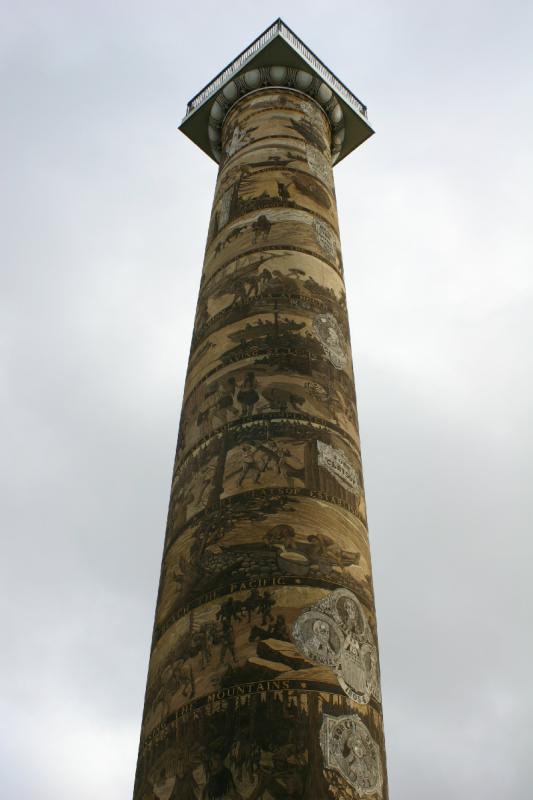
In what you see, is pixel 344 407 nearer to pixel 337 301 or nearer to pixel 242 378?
pixel 242 378

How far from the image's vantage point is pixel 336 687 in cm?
489

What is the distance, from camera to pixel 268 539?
Answer: 18.0 ft

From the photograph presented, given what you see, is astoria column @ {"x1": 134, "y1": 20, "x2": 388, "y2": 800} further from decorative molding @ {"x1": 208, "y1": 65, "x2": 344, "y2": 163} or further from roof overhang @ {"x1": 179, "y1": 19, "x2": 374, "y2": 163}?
roof overhang @ {"x1": 179, "y1": 19, "x2": 374, "y2": 163}

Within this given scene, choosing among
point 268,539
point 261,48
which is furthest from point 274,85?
point 268,539

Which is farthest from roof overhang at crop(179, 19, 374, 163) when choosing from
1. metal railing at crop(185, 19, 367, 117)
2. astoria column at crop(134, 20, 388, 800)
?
astoria column at crop(134, 20, 388, 800)

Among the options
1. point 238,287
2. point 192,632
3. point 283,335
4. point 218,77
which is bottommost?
point 192,632

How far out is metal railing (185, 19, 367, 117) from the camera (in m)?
10.7

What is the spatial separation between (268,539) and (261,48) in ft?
23.5

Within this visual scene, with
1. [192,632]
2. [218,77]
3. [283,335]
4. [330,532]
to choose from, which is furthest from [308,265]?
[218,77]

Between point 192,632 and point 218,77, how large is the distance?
7654mm

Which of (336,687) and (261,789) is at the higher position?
(336,687)

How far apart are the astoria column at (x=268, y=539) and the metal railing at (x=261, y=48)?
225 cm

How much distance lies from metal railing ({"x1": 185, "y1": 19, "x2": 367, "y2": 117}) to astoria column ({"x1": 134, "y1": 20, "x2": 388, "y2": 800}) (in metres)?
2.25

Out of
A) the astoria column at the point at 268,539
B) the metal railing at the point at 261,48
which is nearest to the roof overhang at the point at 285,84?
the metal railing at the point at 261,48
